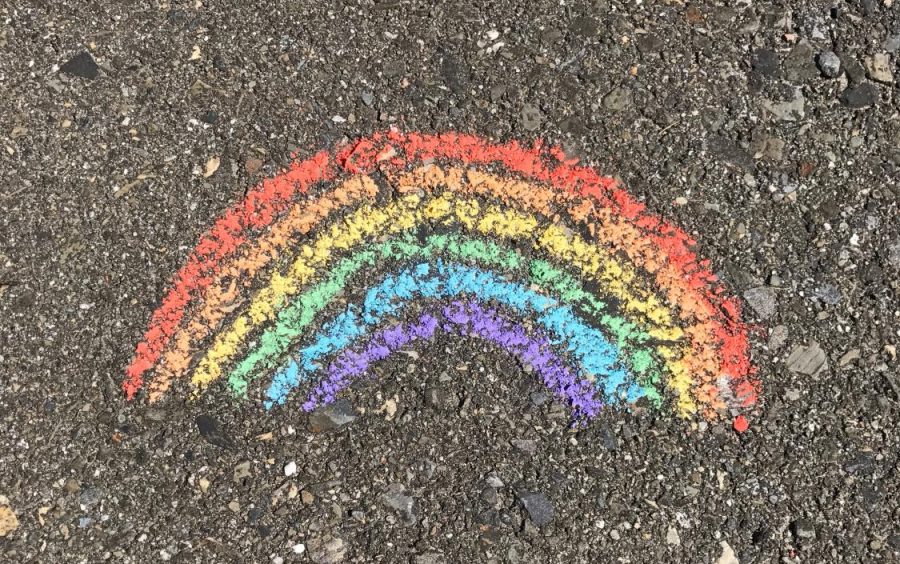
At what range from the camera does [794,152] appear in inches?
93.7

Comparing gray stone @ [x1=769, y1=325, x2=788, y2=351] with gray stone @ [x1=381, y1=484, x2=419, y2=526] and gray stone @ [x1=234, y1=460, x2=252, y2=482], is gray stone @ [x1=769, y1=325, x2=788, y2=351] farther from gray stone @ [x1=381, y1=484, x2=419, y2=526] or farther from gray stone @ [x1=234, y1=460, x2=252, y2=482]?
gray stone @ [x1=234, y1=460, x2=252, y2=482]

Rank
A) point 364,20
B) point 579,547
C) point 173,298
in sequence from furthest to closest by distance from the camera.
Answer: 1. point 364,20
2. point 173,298
3. point 579,547

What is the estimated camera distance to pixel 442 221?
2.38 m

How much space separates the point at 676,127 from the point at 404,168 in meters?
0.85

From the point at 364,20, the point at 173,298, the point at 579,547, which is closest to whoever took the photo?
the point at 579,547

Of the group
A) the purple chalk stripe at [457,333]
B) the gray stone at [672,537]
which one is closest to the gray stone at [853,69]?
the purple chalk stripe at [457,333]

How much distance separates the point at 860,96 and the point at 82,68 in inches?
97.2

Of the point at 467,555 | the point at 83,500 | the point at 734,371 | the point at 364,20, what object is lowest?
the point at 83,500

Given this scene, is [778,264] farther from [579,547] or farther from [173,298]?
[173,298]

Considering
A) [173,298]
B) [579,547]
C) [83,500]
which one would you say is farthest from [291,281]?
[579,547]

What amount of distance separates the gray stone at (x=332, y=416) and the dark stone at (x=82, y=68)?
132 centimetres

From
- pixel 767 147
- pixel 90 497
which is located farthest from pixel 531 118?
pixel 90 497

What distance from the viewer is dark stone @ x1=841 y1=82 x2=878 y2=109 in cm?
240

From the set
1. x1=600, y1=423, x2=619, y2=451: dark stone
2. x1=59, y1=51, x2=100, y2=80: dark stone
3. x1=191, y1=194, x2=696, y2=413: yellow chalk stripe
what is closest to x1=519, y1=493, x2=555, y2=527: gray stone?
x1=600, y1=423, x2=619, y2=451: dark stone
